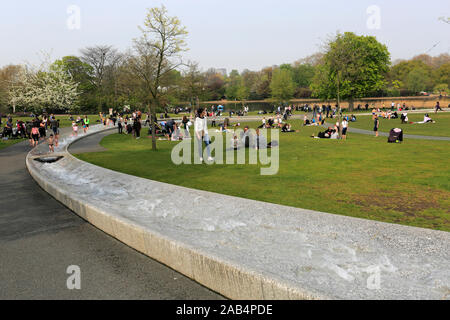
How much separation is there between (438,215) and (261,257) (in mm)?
4393

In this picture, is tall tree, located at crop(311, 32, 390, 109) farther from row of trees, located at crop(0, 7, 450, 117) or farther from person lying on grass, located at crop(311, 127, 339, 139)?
person lying on grass, located at crop(311, 127, 339, 139)

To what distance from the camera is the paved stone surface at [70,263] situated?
4.21 metres

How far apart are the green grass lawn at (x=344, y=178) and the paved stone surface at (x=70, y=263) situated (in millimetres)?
3882

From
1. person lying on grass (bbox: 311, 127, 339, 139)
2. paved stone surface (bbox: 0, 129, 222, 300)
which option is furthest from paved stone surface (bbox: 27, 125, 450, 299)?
person lying on grass (bbox: 311, 127, 339, 139)

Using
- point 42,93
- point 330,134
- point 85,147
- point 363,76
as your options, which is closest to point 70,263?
point 85,147

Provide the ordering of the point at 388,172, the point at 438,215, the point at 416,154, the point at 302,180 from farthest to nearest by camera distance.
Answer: the point at 416,154 < the point at 388,172 < the point at 302,180 < the point at 438,215

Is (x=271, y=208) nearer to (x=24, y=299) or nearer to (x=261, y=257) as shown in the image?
(x=261, y=257)

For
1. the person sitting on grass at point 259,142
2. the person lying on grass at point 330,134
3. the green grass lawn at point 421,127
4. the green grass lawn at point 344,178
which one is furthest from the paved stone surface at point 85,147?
the green grass lawn at point 421,127

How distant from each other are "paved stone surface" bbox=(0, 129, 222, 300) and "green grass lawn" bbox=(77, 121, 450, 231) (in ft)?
12.7

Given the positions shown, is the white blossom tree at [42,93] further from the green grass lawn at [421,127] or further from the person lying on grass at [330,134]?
the green grass lawn at [421,127]

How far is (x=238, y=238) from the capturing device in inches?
211

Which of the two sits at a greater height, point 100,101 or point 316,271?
point 100,101

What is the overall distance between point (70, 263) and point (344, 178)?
8.11 metres
